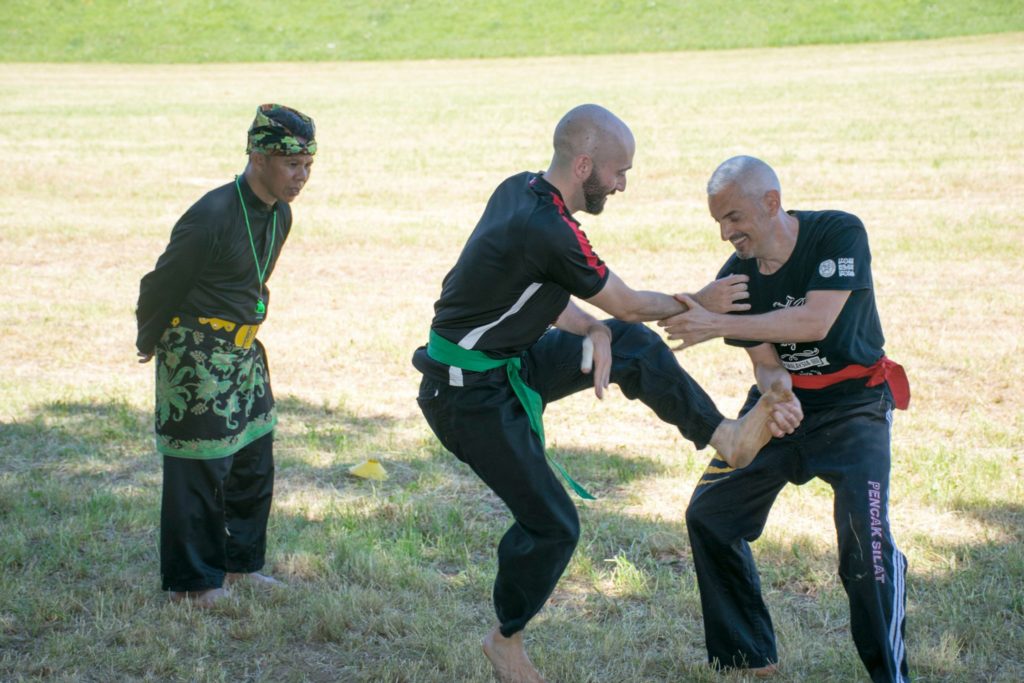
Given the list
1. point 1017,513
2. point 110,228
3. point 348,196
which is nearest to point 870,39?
point 348,196

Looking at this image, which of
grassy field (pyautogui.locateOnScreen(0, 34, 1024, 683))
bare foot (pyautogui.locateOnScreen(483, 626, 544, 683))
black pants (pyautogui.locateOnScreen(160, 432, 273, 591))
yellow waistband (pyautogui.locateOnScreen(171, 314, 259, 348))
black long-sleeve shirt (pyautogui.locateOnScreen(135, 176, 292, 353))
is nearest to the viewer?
bare foot (pyautogui.locateOnScreen(483, 626, 544, 683))

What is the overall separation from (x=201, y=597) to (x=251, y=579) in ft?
0.94

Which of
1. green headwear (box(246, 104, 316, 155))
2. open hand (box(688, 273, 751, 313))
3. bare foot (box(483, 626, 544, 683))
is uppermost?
green headwear (box(246, 104, 316, 155))

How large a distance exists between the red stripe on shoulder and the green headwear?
5.06 ft

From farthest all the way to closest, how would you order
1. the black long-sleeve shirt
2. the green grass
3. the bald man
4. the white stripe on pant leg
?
the green grass, the black long-sleeve shirt, the bald man, the white stripe on pant leg

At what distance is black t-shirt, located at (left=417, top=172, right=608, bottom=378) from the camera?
4207 millimetres

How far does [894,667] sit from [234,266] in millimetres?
3194

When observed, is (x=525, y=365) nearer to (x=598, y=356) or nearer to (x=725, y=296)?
(x=598, y=356)

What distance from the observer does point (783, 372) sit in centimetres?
474

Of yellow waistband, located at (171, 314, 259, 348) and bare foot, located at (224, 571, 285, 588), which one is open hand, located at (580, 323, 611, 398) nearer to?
yellow waistband, located at (171, 314, 259, 348)

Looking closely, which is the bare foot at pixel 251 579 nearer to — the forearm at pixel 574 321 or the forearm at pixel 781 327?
the forearm at pixel 574 321

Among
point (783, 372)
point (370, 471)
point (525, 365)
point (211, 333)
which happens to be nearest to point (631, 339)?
point (525, 365)

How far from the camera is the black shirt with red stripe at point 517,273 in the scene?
4.21 m

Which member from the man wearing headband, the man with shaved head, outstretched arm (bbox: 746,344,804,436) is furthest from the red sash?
the man wearing headband
